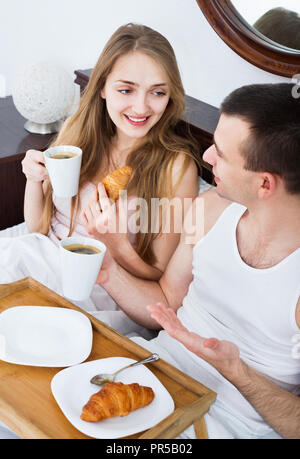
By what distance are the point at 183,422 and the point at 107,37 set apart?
195cm

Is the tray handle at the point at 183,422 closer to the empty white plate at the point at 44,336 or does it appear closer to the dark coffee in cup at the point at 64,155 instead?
the empty white plate at the point at 44,336

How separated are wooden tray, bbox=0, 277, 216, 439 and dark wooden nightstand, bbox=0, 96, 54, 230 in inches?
39.7

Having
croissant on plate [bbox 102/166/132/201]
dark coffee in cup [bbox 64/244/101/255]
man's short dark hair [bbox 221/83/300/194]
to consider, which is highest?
man's short dark hair [bbox 221/83/300/194]

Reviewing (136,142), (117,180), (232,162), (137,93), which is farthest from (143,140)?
(232,162)

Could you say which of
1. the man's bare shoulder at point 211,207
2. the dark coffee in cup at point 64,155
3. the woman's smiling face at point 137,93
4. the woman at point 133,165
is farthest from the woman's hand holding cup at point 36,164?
→ the man's bare shoulder at point 211,207

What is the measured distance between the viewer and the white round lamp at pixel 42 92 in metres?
2.19

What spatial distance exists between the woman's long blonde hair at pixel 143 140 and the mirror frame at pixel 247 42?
0.24 metres

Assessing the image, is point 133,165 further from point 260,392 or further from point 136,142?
point 260,392

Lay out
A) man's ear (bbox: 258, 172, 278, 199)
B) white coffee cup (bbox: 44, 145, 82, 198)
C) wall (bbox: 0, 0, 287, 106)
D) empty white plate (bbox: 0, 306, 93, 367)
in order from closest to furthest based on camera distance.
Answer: empty white plate (bbox: 0, 306, 93, 367) < man's ear (bbox: 258, 172, 278, 199) < white coffee cup (bbox: 44, 145, 82, 198) < wall (bbox: 0, 0, 287, 106)

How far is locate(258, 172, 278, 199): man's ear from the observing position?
1.21m

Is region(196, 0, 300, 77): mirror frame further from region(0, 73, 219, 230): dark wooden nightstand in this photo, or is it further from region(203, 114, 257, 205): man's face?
region(203, 114, 257, 205): man's face

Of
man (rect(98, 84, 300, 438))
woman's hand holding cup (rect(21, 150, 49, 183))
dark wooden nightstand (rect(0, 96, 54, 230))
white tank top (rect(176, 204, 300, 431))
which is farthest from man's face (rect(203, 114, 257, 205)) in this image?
dark wooden nightstand (rect(0, 96, 54, 230))

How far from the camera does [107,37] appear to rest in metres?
Result: 2.47
